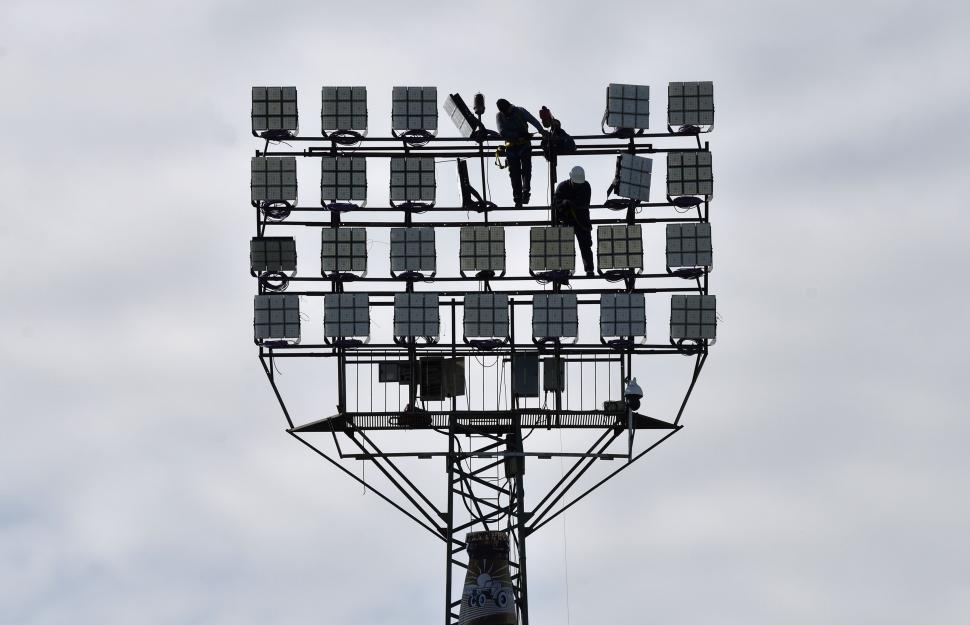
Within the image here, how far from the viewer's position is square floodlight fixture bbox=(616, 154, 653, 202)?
78.2 metres

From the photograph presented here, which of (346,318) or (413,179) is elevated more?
(413,179)

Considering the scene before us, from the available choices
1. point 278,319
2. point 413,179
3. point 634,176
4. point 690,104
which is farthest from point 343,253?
point 690,104

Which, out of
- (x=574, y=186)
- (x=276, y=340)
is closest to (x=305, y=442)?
(x=276, y=340)

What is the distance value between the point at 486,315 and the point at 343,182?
5104 millimetres

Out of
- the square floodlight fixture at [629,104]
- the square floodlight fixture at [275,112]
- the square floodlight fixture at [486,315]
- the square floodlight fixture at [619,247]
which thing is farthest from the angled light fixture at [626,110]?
the square floodlight fixture at [275,112]

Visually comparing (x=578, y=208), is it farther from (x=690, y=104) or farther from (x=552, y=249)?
(x=690, y=104)

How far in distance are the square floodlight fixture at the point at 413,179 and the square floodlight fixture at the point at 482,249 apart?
1373 mm

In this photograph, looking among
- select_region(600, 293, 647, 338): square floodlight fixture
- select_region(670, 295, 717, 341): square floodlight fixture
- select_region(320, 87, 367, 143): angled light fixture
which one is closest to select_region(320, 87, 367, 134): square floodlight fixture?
select_region(320, 87, 367, 143): angled light fixture

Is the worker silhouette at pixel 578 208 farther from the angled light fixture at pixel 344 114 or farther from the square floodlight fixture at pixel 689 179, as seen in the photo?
the angled light fixture at pixel 344 114

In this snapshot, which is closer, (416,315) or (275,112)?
(416,315)

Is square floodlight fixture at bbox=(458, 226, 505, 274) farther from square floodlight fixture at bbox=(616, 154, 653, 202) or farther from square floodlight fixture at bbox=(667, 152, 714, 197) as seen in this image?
square floodlight fixture at bbox=(667, 152, 714, 197)

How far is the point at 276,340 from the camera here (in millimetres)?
77188

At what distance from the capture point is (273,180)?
257ft

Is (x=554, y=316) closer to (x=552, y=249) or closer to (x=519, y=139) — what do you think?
(x=552, y=249)
